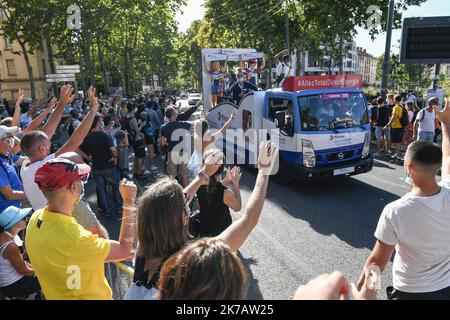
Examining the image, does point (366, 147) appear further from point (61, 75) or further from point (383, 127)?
point (61, 75)

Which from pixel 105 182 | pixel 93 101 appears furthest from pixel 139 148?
pixel 93 101

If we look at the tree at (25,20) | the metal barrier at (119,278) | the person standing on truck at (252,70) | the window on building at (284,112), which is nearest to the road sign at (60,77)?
the person standing on truck at (252,70)

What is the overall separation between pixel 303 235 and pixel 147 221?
13.4ft

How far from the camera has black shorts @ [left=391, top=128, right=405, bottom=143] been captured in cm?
1048

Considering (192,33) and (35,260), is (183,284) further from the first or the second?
(192,33)

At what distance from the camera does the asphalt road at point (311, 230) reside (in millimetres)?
4430

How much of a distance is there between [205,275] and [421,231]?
1607 mm

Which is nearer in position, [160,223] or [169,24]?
[160,223]

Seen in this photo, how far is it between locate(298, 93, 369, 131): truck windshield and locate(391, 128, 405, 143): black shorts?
3323 millimetres

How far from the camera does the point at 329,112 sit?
759cm

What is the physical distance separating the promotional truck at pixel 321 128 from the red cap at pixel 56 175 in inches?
227

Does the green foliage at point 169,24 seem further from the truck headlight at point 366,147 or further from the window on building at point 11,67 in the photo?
the truck headlight at point 366,147

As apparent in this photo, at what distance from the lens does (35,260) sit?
79.4 inches
